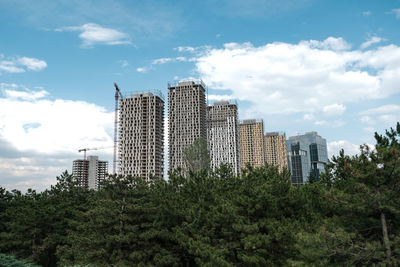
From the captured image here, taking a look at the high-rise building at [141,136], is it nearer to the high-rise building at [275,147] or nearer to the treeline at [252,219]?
the high-rise building at [275,147]

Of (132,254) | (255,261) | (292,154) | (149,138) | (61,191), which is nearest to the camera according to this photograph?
(255,261)

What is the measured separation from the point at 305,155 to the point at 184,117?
98.4m

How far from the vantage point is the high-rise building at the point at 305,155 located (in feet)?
559

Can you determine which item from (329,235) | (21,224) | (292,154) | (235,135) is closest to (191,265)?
(329,235)

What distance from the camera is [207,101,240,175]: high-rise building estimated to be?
4579 inches

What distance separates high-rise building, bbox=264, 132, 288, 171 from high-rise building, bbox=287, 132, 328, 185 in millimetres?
15166

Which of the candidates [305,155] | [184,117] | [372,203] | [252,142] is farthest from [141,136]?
[305,155]

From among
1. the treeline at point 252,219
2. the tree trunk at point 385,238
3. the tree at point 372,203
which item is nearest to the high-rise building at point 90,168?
the treeline at point 252,219

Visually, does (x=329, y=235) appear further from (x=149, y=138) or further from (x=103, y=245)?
(x=149, y=138)

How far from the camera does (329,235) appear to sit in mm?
9086

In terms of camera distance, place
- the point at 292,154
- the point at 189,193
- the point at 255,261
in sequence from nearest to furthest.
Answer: the point at 255,261 < the point at 189,193 < the point at 292,154

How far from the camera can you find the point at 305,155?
17500 centimetres

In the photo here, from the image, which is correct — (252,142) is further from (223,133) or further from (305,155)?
(305,155)

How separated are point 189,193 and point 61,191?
59.8 feet
